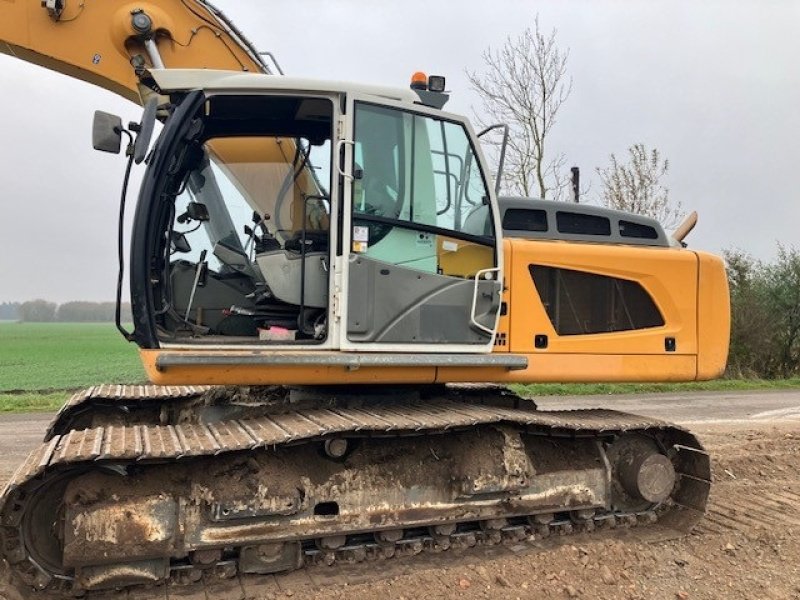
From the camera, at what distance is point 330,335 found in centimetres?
402

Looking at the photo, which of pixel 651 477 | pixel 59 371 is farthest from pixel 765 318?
pixel 59 371

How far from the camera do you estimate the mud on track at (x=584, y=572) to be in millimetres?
3805

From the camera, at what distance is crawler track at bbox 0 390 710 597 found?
351cm

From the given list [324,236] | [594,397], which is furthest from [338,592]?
[594,397]

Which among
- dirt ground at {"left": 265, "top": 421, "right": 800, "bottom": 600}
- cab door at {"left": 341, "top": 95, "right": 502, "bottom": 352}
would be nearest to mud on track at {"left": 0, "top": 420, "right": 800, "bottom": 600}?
dirt ground at {"left": 265, "top": 421, "right": 800, "bottom": 600}

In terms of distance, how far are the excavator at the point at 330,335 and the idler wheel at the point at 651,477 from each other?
0.02 metres

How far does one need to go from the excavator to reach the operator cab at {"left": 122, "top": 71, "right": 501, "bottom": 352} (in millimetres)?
15

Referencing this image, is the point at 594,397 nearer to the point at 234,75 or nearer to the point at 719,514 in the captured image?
the point at 719,514

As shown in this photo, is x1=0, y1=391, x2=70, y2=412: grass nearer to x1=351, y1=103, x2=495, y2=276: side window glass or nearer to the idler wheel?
x1=351, y1=103, x2=495, y2=276: side window glass

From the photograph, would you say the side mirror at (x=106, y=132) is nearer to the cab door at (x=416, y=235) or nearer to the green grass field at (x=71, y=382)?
the cab door at (x=416, y=235)

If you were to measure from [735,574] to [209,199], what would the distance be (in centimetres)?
429

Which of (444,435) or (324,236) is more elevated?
(324,236)

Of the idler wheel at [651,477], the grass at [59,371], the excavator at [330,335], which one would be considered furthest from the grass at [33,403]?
the idler wheel at [651,477]

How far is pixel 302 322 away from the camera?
4.19 m
